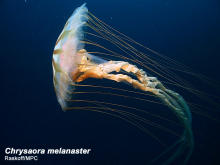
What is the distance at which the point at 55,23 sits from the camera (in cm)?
306

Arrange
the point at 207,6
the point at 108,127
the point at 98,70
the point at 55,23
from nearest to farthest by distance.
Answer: the point at 98,70 < the point at 207,6 < the point at 55,23 < the point at 108,127

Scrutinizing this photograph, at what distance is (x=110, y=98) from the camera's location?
3166mm

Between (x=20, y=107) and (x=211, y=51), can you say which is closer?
(x=211, y=51)

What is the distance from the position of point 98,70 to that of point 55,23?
5.94 feet

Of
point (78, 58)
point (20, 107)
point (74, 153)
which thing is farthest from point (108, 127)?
point (20, 107)

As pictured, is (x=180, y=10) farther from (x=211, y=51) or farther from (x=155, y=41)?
(x=211, y=51)

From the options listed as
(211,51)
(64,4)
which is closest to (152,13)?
(211,51)

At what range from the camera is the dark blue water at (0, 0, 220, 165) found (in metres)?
2.94

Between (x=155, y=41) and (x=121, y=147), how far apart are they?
99.2 inches

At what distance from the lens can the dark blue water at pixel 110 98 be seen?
2.94 metres

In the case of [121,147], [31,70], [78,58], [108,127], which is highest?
[31,70]

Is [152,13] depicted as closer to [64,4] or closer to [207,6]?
[207,6]

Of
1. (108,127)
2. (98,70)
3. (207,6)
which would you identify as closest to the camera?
(98,70)

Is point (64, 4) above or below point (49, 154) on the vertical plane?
above
